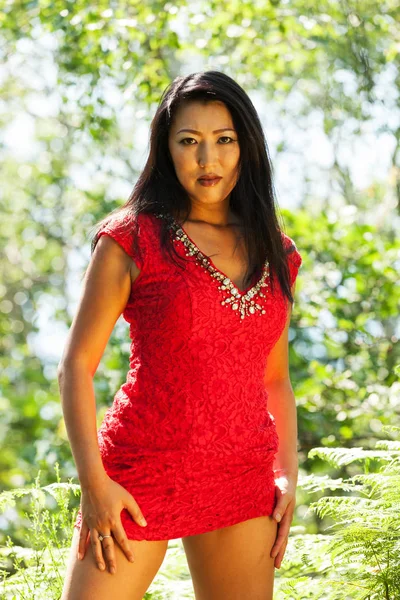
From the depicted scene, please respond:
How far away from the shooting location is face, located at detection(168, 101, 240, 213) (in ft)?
7.20

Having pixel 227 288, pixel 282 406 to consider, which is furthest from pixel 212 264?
pixel 282 406

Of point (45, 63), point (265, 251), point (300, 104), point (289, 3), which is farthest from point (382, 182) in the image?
point (265, 251)

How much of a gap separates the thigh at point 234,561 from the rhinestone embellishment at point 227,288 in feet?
1.69

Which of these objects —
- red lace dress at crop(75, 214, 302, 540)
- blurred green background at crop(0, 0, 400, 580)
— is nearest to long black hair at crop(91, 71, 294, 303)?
red lace dress at crop(75, 214, 302, 540)

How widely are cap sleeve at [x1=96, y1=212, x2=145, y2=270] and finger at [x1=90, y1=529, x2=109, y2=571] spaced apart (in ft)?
2.01

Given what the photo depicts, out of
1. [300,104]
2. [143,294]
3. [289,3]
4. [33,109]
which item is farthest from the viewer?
[33,109]

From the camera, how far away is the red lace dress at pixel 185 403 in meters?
2.04

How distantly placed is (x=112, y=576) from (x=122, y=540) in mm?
89

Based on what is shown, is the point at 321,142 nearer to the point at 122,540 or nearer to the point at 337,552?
the point at 337,552

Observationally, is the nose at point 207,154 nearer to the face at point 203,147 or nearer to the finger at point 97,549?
the face at point 203,147

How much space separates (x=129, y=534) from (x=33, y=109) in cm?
1201

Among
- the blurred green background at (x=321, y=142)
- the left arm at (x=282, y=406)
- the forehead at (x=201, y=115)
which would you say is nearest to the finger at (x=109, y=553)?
the left arm at (x=282, y=406)

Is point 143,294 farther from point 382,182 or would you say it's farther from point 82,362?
point 382,182

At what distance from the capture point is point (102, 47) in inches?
202
